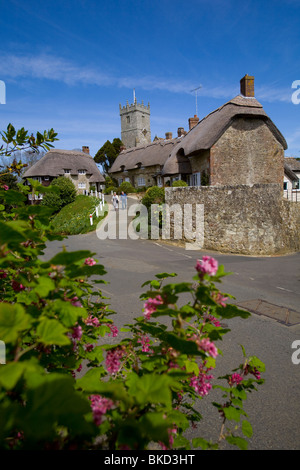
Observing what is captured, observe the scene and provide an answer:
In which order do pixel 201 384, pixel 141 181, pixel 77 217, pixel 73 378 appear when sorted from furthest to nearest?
pixel 141 181 < pixel 77 217 < pixel 201 384 < pixel 73 378

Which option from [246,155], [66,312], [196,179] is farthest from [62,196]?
[66,312]

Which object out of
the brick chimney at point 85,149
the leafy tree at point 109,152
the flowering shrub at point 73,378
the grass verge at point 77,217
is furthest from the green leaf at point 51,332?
the leafy tree at point 109,152

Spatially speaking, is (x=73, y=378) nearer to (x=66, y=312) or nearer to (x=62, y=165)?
(x=66, y=312)

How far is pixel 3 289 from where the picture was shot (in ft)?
7.44

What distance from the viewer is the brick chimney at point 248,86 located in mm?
20188

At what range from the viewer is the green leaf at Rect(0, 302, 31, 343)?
1.00 meters

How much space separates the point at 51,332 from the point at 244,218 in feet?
44.0

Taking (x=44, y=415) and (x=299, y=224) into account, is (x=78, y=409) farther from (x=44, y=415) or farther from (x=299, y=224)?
(x=299, y=224)

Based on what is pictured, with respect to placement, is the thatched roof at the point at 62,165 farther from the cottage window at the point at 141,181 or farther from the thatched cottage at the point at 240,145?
the thatched cottage at the point at 240,145

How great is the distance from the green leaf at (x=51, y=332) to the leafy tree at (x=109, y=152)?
5909 cm

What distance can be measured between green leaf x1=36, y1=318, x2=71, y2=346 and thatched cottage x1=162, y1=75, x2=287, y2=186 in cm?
1943

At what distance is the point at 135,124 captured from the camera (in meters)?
62.1
